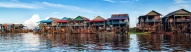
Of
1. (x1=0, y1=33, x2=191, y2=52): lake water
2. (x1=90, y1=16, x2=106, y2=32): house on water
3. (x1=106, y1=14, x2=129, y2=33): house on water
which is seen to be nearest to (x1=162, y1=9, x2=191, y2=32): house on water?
(x1=106, y1=14, x2=129, y2=33): house on water

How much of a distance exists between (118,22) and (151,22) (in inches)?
421

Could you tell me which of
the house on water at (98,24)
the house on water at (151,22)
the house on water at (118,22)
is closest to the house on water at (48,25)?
the house on water at (98,24)

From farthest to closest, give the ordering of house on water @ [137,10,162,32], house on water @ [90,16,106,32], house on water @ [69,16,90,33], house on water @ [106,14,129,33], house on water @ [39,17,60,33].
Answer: house on water @ [39,17,60,33]
house on water @ [69,16,90,33]
house on water @ [90,16,106,32]
house on water @ [106,14,129,33]
house on water @ [137,10,162,32]

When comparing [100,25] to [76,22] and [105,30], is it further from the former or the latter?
[76,22]

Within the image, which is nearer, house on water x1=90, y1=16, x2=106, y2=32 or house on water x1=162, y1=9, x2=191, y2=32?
house on water x1=162, y1=9, x2=191, y2=32

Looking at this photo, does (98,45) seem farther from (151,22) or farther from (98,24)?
(98,24)

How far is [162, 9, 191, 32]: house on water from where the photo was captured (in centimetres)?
7006

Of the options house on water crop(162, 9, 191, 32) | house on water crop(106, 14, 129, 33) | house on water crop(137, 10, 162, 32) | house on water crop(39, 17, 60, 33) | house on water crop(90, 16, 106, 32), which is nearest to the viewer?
house on water crop(162, 9, 191, 32)

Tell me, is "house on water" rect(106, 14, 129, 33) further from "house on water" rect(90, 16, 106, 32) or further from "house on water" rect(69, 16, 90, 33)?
"house on water" rect(69, 16, 90, 33)

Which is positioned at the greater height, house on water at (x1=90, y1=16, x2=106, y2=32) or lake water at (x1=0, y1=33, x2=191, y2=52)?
house on water at (x1=90, y1=16, x2=106, y2=32)

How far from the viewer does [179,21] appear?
70.7m

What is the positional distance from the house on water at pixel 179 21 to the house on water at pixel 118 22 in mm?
13804

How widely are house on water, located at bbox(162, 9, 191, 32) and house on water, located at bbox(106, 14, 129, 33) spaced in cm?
1380

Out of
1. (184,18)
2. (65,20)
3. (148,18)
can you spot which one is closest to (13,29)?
(65,20)
